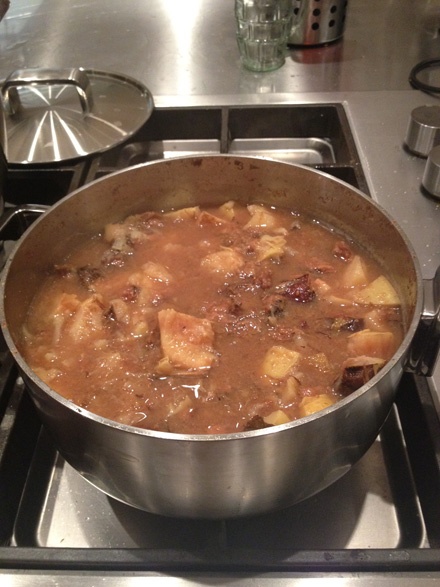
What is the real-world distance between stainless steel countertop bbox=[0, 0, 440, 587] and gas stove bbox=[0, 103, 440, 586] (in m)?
0.47

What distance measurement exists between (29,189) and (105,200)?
410 millimetres

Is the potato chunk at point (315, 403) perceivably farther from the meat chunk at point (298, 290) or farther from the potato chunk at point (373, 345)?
the meat chunk at point (298, 290)

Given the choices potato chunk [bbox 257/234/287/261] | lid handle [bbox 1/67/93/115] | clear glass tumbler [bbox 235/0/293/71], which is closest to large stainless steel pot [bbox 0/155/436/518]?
potato chunk [bbox 257/234/287/261]

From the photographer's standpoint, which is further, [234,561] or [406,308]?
[406,308]

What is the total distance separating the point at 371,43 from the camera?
2.26 m

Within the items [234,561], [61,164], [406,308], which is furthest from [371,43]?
[234,561]

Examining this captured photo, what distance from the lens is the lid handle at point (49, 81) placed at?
5.40 ft

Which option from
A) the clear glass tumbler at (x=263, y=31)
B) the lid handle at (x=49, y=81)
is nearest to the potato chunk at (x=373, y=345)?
the lid handle at (x=49, y=81)

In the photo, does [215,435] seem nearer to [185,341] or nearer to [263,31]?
[185,341]

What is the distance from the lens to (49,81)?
5.38ft

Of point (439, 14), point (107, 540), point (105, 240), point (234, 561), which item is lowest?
point (107, 540)

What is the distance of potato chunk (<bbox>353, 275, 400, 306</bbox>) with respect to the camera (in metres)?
1.17

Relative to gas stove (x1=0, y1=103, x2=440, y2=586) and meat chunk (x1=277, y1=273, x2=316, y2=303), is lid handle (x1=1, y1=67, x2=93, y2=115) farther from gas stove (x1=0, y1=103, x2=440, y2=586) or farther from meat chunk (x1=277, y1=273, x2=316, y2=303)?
meat chunk (x1=277, y1=273, x2=316, y2=303)

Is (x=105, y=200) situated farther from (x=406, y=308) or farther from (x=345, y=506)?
(x=345, y=506)
